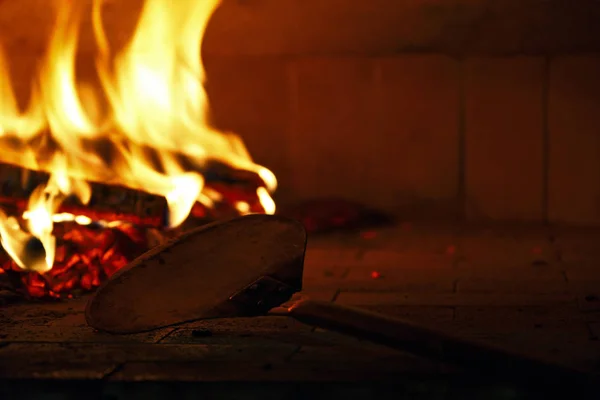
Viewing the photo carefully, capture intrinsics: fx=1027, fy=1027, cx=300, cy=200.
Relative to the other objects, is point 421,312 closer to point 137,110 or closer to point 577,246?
point 577,246

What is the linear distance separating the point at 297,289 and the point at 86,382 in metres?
0.95

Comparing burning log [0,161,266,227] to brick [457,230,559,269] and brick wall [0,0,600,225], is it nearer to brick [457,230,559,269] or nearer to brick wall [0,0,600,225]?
brick [457,230,559,269]

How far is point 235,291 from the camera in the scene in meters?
3.30

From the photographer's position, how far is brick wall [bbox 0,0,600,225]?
5.91m

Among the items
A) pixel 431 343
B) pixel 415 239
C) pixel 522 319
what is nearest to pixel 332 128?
pixel 415 239

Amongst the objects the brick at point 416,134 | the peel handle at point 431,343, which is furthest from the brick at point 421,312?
the brick at point 416,134

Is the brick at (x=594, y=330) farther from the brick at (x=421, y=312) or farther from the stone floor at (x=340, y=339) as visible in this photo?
the brick at (x=421, y=312)

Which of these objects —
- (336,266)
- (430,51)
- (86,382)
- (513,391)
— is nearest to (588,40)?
(430,51)

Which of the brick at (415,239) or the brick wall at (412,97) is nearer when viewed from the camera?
the brick at (415,239)

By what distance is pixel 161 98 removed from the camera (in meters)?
5.80

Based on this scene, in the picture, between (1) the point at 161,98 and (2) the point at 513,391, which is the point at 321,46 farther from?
(2) the point at 513,391

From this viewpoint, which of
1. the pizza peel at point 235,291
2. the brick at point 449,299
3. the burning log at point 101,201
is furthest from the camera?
the burning log at point 101,201

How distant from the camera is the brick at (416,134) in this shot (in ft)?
19.8

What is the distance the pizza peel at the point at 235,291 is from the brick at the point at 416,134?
8.29 feet
